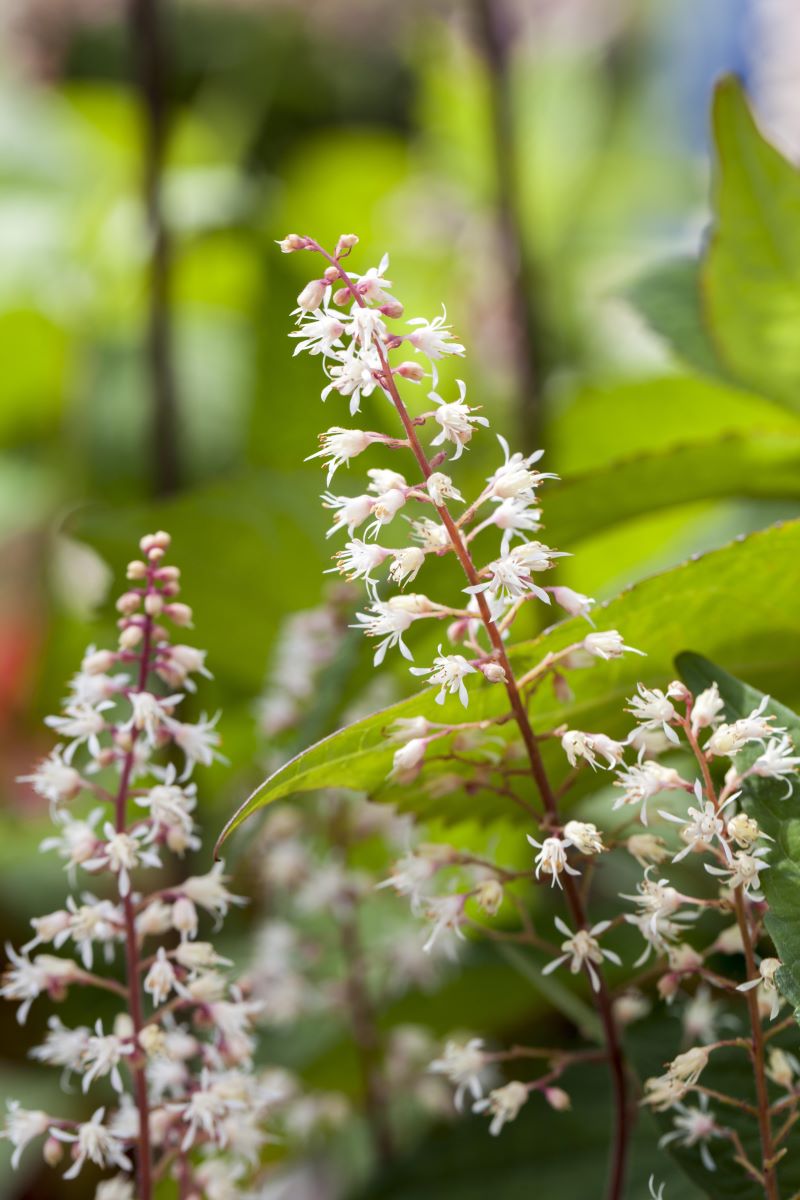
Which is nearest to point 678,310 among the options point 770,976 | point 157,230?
point 157,230

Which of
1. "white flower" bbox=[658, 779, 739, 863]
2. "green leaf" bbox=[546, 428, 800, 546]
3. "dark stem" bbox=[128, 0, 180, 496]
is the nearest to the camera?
"white flower" bbox=[658, 779, 739, 863]

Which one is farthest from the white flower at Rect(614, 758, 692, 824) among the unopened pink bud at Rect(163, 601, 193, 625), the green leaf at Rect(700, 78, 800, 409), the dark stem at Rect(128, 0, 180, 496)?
the dark stem at Rect(128, 0, 180, 496)

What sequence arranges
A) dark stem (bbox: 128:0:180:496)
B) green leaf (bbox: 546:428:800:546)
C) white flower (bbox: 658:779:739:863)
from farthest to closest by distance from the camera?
dark stem (bbox: 128:0:180:496), green leaf (bbox: 546:428:800:546), white flower (bbox: 658:779:739:863)

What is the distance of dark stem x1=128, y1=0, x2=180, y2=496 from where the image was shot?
52cm

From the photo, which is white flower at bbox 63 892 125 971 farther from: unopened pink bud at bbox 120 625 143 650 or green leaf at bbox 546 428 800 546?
green leaf at bbox 546 428 800 546

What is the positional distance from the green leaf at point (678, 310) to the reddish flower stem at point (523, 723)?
218mm

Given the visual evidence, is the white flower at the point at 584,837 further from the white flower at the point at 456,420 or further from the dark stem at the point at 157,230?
the dark stem at the point at 157,230

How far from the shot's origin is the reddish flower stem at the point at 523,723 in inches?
10.3

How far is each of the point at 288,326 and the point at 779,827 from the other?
441mm

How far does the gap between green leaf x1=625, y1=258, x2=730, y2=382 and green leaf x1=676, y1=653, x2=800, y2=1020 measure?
0.19 meters

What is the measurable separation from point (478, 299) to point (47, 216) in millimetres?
340

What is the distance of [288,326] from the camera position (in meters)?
0.65

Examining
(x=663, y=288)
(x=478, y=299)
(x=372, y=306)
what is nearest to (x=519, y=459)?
(x=372, y=306)

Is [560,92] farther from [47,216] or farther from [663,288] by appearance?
[663,288]
